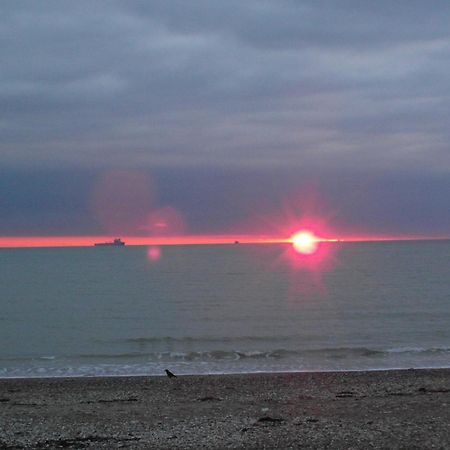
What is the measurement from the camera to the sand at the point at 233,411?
12.0m

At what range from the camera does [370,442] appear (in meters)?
11.7

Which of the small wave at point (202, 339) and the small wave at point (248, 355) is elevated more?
the small wave at point (202, 339)

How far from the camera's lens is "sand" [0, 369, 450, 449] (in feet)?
39.5

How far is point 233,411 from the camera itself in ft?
49.5

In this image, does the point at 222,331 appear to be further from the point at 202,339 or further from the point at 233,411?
the point at 233,411

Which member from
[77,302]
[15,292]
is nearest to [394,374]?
[77,302]

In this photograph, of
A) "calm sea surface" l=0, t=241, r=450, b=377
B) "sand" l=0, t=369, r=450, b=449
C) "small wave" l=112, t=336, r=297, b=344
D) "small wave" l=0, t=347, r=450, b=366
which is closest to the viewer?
"sand" l=0, t=369, r=450, b=449

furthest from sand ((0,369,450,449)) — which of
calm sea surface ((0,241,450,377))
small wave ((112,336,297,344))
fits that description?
small wave ((112,336,297,344))

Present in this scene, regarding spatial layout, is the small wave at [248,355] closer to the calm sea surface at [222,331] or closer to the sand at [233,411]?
the calm sea surface at [222,331]

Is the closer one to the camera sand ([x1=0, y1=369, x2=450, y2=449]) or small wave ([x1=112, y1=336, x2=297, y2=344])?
sand ([x1=0, y1=369, x2=450, y2=449])

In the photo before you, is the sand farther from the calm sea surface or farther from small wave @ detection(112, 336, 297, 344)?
small wave @ detection(112, 336, 297, 344)

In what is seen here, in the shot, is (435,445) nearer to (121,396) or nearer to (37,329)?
(121,396)

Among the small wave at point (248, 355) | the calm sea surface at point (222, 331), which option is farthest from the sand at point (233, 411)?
the small wave at point (248, 355)

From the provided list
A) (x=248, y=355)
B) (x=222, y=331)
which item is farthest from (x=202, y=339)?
(x=248, y=355)
